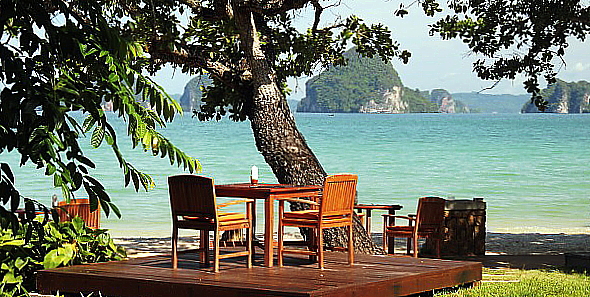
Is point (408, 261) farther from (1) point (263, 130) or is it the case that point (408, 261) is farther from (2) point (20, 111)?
(2) point (20, 111)

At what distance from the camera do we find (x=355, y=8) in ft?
35.2

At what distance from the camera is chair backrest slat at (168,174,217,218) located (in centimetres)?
686

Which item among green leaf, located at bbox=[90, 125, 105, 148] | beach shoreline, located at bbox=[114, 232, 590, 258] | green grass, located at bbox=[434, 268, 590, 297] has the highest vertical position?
green leaf, located at bbox=[90, 125, 105, 148]

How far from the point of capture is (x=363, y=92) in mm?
90062

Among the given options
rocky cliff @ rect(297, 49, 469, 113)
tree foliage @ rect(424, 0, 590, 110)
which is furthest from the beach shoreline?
rocky cliff @ rect(297, 49, 469, 113)

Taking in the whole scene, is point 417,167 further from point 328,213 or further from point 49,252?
point 49,252

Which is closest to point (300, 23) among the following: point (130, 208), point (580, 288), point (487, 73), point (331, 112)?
point (487, 73)

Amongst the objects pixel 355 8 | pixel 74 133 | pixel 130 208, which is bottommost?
pixel 130 208

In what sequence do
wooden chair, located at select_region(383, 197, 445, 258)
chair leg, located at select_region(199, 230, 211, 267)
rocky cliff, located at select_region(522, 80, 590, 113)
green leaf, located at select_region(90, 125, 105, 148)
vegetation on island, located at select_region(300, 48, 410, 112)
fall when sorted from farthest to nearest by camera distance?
rocky cliff, located at select_region(522, 80, 590, 113)
vegetation on island, located at select_region(300, 48, 410, 112)
wooden chair, located at select_region(383, 197, 445, 258)
chair leg, located at select_region(199, 230, 211, 267)
green leaf, located at select_region(90, 125, 105, 148)

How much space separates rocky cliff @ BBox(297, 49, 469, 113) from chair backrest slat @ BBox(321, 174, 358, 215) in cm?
7461

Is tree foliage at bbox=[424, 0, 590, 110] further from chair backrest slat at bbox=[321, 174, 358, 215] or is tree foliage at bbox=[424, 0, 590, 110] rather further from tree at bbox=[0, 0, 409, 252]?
chair backrest slat at bbox=[321, 174, 358, 215]

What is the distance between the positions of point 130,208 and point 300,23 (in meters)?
16.4

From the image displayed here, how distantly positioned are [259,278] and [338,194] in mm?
1015

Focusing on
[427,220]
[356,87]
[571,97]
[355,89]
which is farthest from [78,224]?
[571,97]
